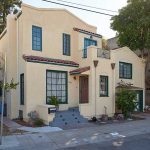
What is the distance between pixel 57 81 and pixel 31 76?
2.22 m

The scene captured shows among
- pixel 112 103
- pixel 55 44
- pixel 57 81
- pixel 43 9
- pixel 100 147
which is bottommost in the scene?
pixel 100 147

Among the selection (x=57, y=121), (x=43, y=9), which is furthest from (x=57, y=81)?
(x=43, y=9)

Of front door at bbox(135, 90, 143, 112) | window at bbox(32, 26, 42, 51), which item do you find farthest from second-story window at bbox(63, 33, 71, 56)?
front door at bbox(135, 90, 143, 112)

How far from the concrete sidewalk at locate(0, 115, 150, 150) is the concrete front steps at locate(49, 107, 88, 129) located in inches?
60.7

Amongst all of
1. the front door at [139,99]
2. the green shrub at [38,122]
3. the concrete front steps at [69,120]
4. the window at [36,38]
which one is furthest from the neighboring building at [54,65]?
the front door at [139,99]

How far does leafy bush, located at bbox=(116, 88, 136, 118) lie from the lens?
18.6 meters

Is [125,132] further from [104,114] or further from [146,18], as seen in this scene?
[146,18]

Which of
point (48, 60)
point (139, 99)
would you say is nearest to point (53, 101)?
point (48, 60)

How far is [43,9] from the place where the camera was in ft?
60.4

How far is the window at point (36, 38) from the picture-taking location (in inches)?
698

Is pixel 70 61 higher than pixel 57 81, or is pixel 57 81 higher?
pixel 70 61

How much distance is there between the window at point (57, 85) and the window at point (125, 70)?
Result: 19.9 feet

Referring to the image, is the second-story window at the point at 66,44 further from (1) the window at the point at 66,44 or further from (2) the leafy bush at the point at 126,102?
(2) the leafy bush at the point at 126,102

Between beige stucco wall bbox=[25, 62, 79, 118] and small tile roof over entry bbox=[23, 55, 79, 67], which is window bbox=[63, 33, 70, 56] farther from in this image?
beige stucco wall bbox=[25, 62, 79, 118]
